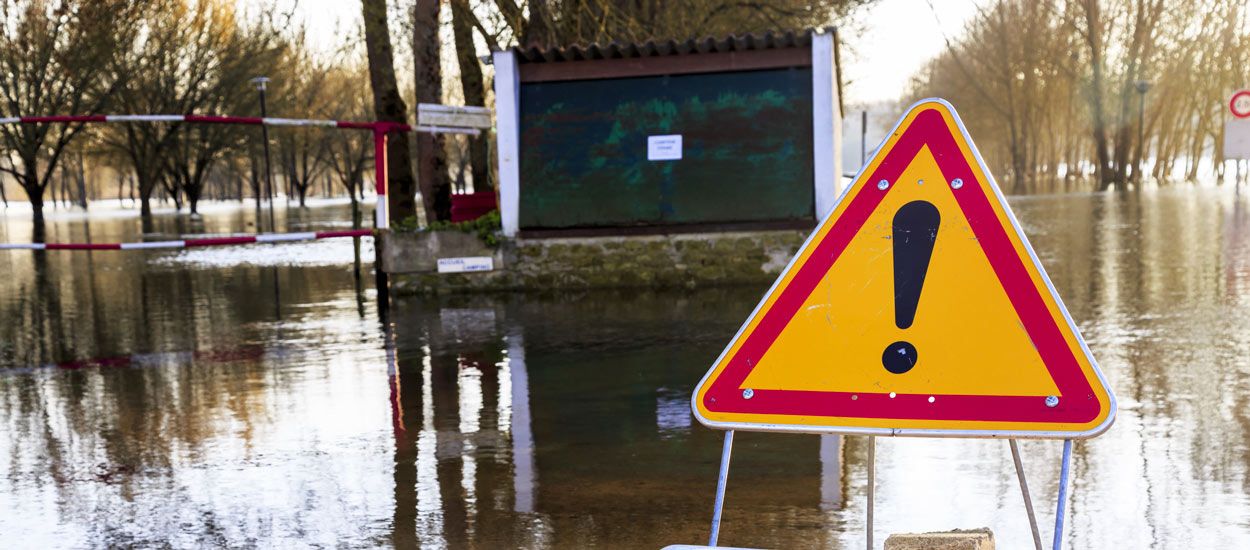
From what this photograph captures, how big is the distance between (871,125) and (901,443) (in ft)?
353

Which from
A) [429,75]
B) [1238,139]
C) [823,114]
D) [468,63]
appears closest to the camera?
[823,114]

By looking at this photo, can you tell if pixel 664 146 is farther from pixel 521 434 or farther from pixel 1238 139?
pixel 1238 139

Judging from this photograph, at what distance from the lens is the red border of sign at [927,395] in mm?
3275

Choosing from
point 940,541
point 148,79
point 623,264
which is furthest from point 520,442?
point 148,79

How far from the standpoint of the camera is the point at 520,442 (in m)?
6.21

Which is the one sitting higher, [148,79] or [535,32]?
[148,79]

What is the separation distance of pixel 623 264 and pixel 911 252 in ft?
32.9

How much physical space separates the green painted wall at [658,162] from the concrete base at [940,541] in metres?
9.98

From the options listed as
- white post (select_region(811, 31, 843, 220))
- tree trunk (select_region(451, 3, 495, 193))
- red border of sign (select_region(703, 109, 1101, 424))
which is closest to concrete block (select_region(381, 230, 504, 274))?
white post (select_region(811, 31, 843, 220))

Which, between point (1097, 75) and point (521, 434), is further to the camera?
point (1097, 75)

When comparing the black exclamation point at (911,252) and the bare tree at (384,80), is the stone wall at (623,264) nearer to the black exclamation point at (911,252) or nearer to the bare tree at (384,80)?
the bare tree at (384,80)

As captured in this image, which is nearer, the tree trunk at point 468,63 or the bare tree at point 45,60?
the tree trunk at point 468,63

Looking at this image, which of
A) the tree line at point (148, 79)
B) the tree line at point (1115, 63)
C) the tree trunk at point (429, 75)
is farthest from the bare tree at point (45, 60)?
the tree line at point (1115, 63)

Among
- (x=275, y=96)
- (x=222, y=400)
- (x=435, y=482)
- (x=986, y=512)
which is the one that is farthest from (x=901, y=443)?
(x=275, y=96)
